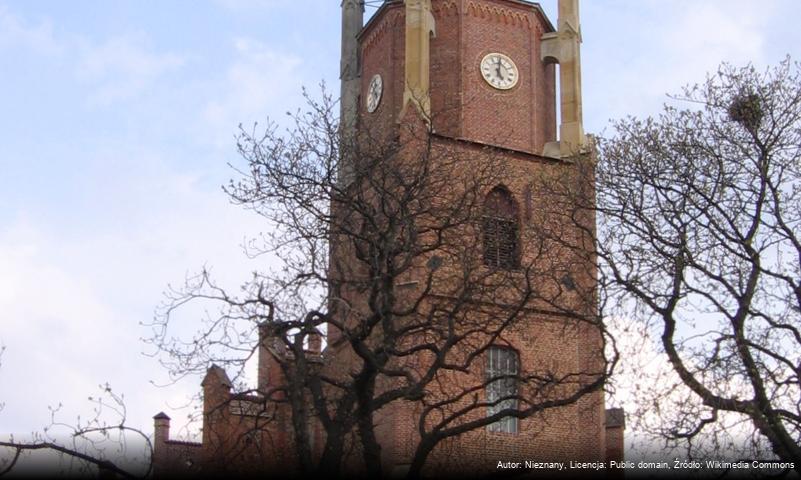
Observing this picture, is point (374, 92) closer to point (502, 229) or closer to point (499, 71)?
point (499, 71)

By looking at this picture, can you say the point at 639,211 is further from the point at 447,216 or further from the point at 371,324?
the point at 371,324

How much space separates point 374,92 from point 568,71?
15.6 feet

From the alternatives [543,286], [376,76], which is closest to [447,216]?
[543,286]

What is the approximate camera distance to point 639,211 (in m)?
17.6

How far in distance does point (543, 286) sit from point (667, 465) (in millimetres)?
9071

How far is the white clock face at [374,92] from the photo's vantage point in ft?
98.2

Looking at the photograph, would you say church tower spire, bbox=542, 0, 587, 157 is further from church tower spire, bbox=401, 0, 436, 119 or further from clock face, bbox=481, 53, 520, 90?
church tower spire, bbox=401, 0, 436, 119

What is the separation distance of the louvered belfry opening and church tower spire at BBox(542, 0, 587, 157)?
6.10ft

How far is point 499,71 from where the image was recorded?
29.3 m

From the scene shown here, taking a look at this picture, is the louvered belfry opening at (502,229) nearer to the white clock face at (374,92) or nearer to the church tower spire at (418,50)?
the church tower spire at (418,50)

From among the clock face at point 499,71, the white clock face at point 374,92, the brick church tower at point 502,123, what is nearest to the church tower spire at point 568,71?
the brick church tower at point 502,123

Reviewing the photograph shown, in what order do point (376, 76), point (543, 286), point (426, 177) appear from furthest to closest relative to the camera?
point (376, 76) < point (543, 286) < point (426, 177)

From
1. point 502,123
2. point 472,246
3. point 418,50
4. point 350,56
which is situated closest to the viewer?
point 472,246

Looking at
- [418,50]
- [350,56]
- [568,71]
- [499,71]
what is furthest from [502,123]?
[350,56]
